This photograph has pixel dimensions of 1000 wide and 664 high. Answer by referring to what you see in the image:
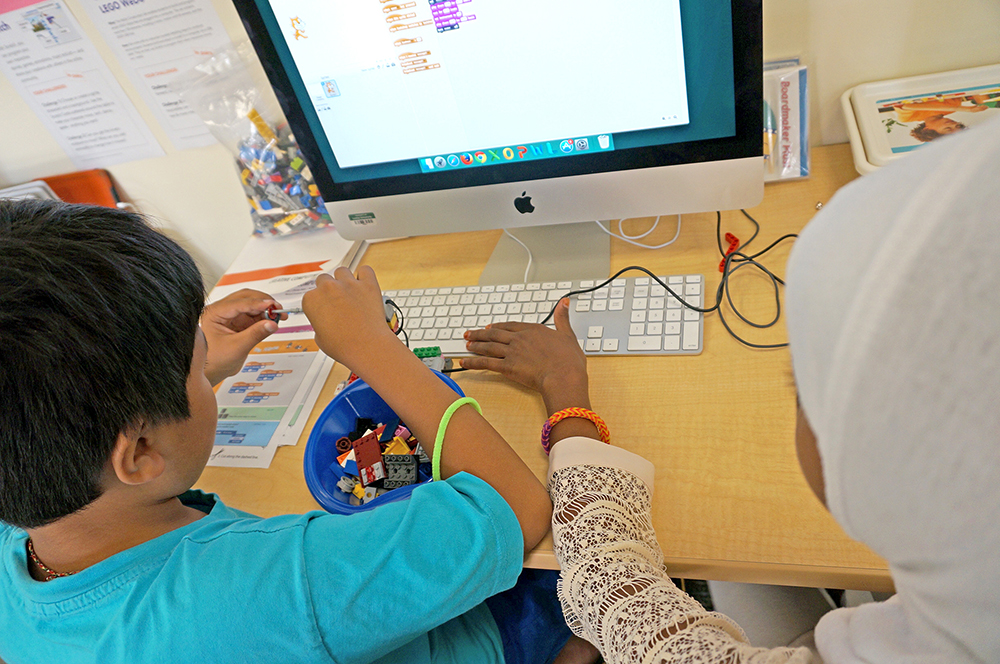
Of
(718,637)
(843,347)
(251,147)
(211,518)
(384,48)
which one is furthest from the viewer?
(251,147)

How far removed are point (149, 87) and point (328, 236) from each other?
479 mm

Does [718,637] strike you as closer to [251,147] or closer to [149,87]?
[251,147]

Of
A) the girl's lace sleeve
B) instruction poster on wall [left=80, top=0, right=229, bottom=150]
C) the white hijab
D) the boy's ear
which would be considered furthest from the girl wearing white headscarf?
instruction poster on wall [left=80, top=0, right=229, bottom=150]

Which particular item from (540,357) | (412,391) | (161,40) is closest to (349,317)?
(412,391)

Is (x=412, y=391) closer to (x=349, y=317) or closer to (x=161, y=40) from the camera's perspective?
(x=349, y=317)

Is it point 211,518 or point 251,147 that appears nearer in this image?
point 211,518

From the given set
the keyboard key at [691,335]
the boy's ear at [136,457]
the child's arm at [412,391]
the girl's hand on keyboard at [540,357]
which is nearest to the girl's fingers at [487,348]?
the girl's hand on keyboard at [540,357]

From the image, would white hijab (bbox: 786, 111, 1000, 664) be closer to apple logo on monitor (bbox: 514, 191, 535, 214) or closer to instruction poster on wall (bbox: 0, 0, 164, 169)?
apple logo on monitor (bbox: 514, 191, 535, 214)

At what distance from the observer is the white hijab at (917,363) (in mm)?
193

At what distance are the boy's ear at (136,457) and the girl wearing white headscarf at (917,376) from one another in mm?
518

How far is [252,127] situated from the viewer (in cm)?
105

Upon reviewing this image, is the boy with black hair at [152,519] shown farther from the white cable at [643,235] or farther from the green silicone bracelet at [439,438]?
the white cable at [643,235]

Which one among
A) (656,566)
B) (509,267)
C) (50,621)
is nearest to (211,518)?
(50,621)

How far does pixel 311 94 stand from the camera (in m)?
0.74
